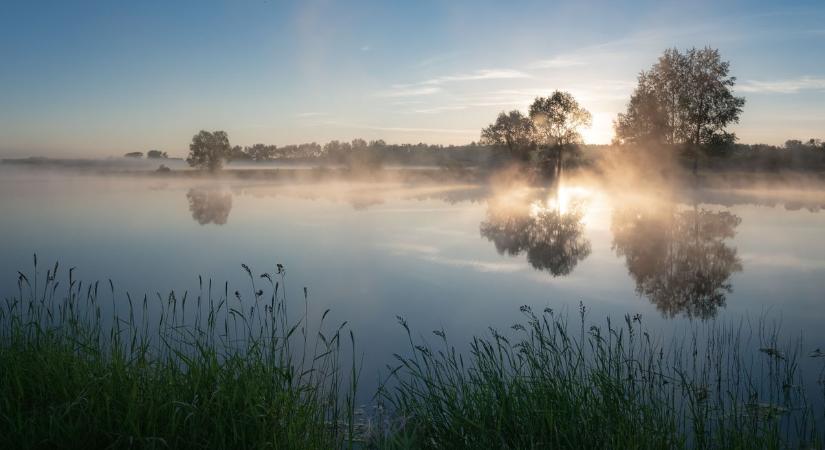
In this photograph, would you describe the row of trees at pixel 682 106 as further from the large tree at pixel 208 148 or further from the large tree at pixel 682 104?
the large tree at pixel 208 148

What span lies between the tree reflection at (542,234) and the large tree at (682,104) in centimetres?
2498

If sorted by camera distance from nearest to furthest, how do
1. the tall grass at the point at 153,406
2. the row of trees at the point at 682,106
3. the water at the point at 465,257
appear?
the tall grass at the point at 153,406 → the water at the point at 465,257 → the row of trees at the point at 682,106

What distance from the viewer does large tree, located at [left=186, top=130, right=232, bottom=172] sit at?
3595 inches

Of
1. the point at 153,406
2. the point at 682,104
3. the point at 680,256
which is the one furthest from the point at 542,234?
the point at 682,104

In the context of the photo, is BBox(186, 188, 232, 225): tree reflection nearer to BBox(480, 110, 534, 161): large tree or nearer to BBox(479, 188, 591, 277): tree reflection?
BBox(479, 188, 591, 277): tree reflection

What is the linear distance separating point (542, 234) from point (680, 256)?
786 centimetres

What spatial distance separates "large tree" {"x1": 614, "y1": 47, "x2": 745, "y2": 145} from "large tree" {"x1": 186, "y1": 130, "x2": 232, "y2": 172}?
5703cm

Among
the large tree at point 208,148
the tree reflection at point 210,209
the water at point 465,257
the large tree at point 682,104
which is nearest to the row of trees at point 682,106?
the large tree at point 682,104

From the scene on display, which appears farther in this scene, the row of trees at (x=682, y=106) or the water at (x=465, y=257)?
the row of trees at (x=682, y=106)

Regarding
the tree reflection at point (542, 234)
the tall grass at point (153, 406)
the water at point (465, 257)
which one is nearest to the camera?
the tall grass at point (153, 406)

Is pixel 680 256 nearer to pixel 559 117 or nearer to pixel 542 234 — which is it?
pixel 542 234

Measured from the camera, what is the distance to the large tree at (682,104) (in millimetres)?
61062

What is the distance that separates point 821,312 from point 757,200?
131 ft

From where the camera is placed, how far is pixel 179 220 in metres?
38.3
